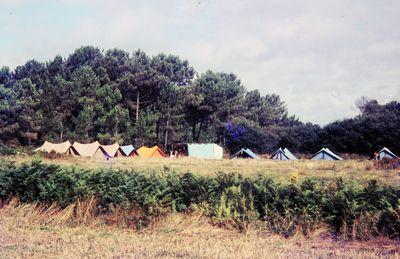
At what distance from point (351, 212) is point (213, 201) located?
289cm

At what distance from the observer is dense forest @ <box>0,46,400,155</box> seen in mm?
59594

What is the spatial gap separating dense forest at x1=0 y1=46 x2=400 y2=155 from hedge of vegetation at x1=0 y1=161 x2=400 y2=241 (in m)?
47.6

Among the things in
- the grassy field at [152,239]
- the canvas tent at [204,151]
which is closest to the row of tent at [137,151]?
the canvas tent at [204,151]

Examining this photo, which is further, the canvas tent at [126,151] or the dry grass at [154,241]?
the canvas tent at [126,151]

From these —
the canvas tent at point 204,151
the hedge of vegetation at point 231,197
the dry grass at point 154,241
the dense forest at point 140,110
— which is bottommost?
the dry grass at point 154,241

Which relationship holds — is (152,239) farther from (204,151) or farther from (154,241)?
(204,151)

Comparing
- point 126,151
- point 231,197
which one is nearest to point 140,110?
point 126,151

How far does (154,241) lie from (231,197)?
2308 millimetres

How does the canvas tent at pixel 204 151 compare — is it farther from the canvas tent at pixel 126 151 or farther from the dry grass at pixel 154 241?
the dry grass at pixel 154 241

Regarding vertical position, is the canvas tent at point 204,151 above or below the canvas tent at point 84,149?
above

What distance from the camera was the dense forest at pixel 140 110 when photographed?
5959cm

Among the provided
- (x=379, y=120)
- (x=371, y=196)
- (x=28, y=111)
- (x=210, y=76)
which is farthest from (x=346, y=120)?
(x=371, y=196)

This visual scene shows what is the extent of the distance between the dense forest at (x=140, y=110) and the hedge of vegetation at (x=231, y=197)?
4758 cm

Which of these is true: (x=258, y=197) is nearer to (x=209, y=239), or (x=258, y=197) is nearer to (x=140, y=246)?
(x=209, y=239)
